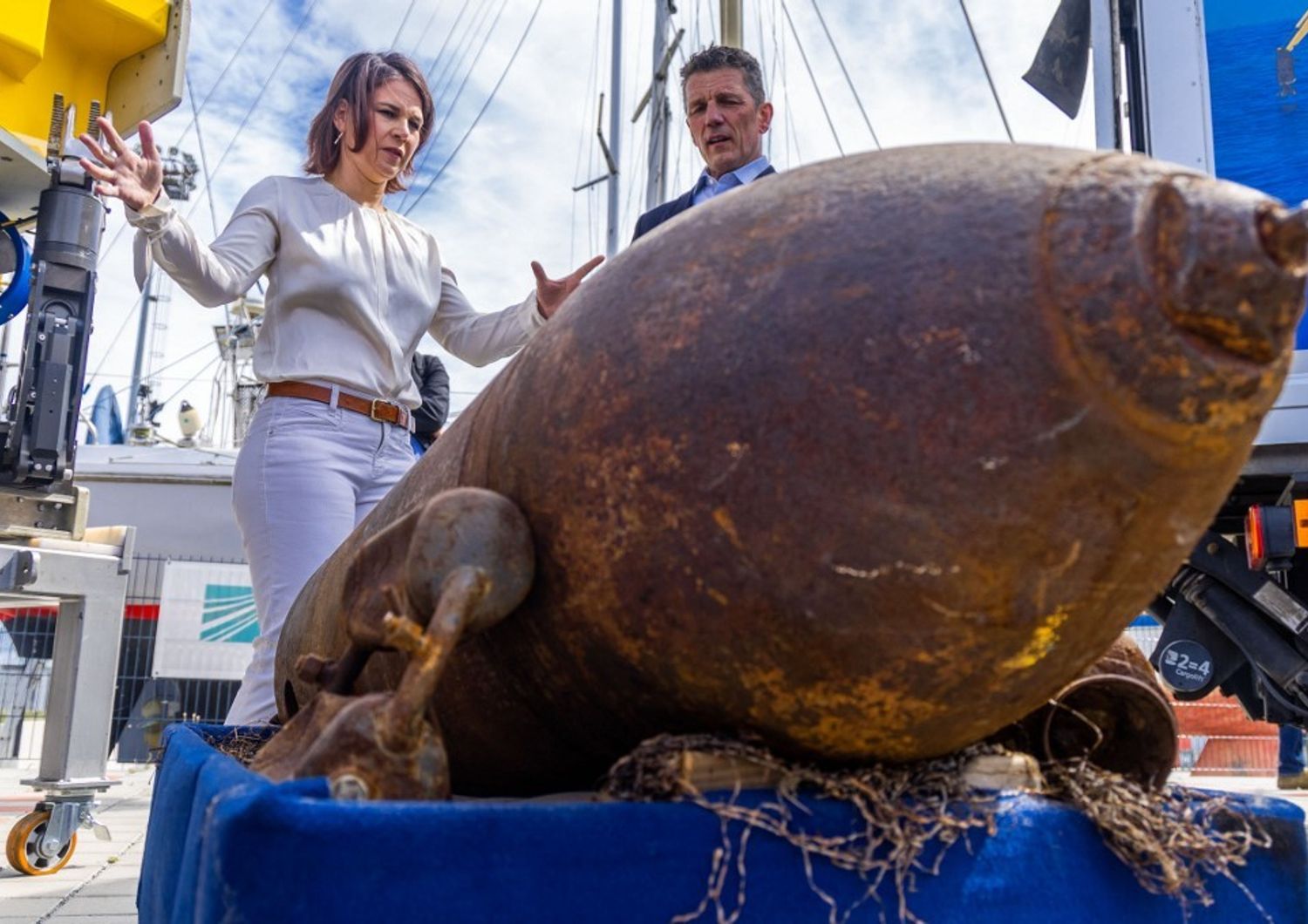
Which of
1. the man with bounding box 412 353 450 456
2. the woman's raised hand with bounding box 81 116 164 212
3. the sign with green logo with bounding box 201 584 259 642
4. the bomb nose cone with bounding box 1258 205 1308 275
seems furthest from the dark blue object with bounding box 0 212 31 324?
the sign with green logo with bounding box 201 584 259 642

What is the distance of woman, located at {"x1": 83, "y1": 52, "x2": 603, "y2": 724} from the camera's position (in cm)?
256

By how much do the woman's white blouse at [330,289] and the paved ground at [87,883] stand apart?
1.67 m

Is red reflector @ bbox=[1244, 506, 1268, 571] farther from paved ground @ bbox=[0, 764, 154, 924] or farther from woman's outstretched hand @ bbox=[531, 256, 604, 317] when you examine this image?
paved ground @ bbox=[0, 764, 154, 924]

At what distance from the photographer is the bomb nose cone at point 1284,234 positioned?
98 cm

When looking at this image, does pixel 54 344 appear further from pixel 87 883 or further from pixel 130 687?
pixel 130 687

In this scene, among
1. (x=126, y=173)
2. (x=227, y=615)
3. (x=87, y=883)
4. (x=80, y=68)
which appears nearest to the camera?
(x=126, y=173)

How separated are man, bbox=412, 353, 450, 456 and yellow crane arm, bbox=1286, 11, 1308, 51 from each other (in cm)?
354

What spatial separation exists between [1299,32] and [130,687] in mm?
11938

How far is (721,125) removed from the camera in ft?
11.0

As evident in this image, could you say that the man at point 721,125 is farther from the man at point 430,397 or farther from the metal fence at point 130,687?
the metal fence at point 130,687

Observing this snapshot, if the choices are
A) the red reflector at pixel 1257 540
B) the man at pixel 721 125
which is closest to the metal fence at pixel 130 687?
the man at pixel 721 125

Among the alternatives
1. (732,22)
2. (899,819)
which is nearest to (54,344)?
(899,819)

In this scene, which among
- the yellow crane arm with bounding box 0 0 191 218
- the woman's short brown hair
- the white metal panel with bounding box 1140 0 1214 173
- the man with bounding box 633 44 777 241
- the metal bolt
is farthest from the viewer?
the yellow crane arm with bounding box 0 0 191 218

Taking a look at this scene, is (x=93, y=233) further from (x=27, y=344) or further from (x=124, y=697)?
(x=124, y=697)
